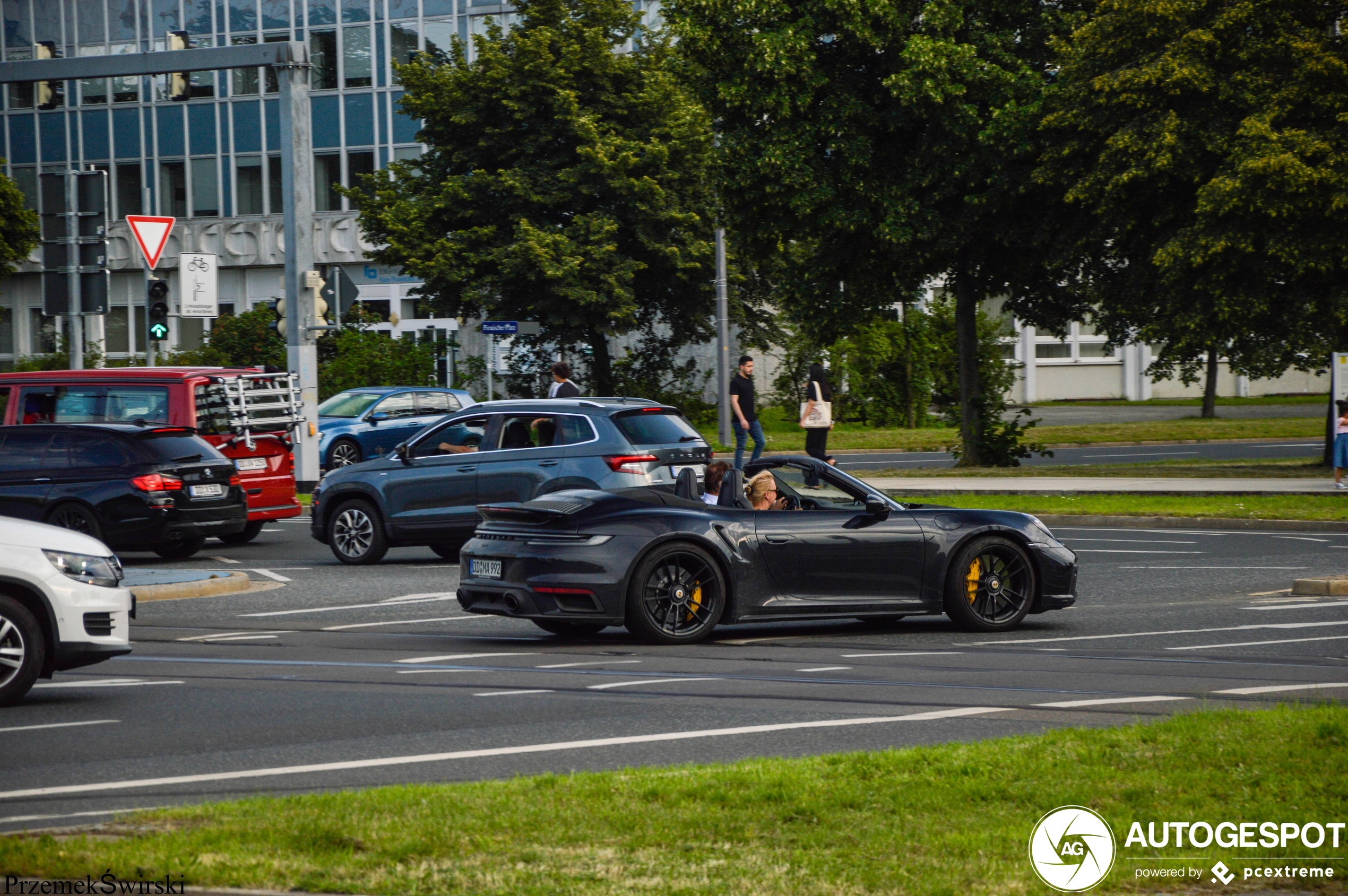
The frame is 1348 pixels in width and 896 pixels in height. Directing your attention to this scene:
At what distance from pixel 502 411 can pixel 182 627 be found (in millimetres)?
5007

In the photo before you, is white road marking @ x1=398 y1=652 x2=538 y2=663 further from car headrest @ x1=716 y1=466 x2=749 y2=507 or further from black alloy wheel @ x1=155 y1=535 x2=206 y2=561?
black alloy wheel @ x1=155 y1=535 x2=206 y2=561

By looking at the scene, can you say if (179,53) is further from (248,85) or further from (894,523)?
(248,85)

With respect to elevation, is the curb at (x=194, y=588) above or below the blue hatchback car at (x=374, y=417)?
below

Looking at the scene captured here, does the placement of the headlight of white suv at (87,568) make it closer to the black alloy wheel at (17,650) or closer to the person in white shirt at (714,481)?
the black alloy wheel at (17,650)

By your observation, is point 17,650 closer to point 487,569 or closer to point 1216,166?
point 487,569

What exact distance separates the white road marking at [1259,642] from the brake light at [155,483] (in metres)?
10.6

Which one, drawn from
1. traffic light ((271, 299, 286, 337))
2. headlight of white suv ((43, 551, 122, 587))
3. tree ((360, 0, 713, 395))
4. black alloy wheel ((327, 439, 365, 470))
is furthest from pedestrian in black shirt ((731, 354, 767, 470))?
headlight of white suv ((43, 551, 122, 587))

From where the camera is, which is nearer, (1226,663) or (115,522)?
(1226,663)

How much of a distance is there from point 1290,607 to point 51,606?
9258 millimetres

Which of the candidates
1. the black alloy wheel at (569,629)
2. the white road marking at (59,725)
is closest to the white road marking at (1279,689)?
the black alloy wheel at (569,629)

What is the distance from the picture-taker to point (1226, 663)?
33.8 feet

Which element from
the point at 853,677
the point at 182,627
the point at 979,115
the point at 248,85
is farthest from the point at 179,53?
the point at 248,85

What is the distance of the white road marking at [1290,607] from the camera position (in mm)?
13203

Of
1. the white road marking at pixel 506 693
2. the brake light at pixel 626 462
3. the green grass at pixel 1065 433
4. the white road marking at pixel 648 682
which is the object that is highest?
the brake light at pixel 626 462
